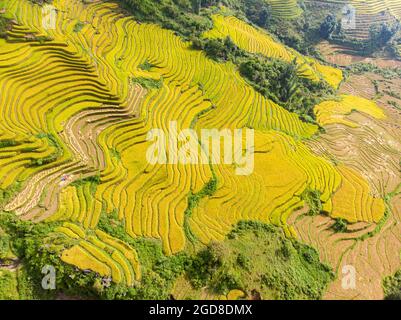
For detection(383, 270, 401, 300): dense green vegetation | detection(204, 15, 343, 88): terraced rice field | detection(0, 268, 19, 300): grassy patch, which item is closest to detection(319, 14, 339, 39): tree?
detection(204, 15, 343, 88): terraced rice field

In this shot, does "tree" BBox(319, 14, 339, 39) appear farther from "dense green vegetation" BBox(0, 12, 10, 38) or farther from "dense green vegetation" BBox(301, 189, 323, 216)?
"dense green vegetation" BBox(0, 12, 10, 38)

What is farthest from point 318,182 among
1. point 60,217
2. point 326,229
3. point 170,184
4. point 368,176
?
point 60,217

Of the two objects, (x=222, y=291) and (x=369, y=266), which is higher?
(x=222, y=291)

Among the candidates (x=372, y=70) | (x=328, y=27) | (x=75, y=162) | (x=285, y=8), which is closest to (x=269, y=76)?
(x=75, y=162)

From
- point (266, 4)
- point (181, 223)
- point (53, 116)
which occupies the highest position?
point (266, 4)

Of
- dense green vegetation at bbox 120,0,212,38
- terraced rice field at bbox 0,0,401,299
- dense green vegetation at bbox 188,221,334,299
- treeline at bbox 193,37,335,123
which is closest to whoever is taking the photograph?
dense green vegetation at bbox 188,221,334,299

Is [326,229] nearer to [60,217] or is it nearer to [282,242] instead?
[282,242]

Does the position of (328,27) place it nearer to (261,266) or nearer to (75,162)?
(261,266)
